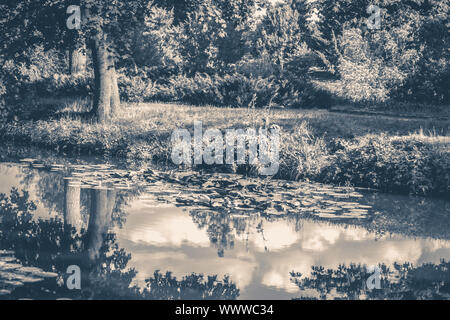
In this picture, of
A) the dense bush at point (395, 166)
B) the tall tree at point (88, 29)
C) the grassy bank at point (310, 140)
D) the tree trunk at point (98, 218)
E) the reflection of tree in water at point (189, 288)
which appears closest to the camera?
the reflection of tree in water at point (189, 288)

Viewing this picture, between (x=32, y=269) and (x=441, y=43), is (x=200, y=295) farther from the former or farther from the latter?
(x=441, y=43)

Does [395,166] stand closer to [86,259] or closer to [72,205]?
[72,205]

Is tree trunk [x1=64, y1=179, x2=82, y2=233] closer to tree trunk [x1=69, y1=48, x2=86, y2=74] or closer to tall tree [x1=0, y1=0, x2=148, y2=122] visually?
tall tree [x1=0, y1=0, x2=148, y2=122]

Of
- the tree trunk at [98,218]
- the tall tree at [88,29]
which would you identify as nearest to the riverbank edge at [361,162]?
the tree trunk at [98,218]

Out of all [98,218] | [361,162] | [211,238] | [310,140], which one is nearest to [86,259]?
[211,238]

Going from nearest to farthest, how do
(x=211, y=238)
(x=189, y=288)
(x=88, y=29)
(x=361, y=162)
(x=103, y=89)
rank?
1. (x=189, y=288)
2. (x=211, y=238)
3. (x=361, y=162)
4. (x=88, y=29)
5. (x=103, y=89)

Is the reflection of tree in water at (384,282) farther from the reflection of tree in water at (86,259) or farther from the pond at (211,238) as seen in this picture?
the reflection of tree in water at (86,259)

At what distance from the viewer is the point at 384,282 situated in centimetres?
885

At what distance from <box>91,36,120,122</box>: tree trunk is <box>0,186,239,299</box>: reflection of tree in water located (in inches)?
412

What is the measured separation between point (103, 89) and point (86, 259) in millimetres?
14740

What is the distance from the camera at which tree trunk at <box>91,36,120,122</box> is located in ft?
76.5

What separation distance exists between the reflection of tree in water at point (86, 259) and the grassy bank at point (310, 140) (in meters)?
5.62

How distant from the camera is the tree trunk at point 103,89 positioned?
2333 cm
